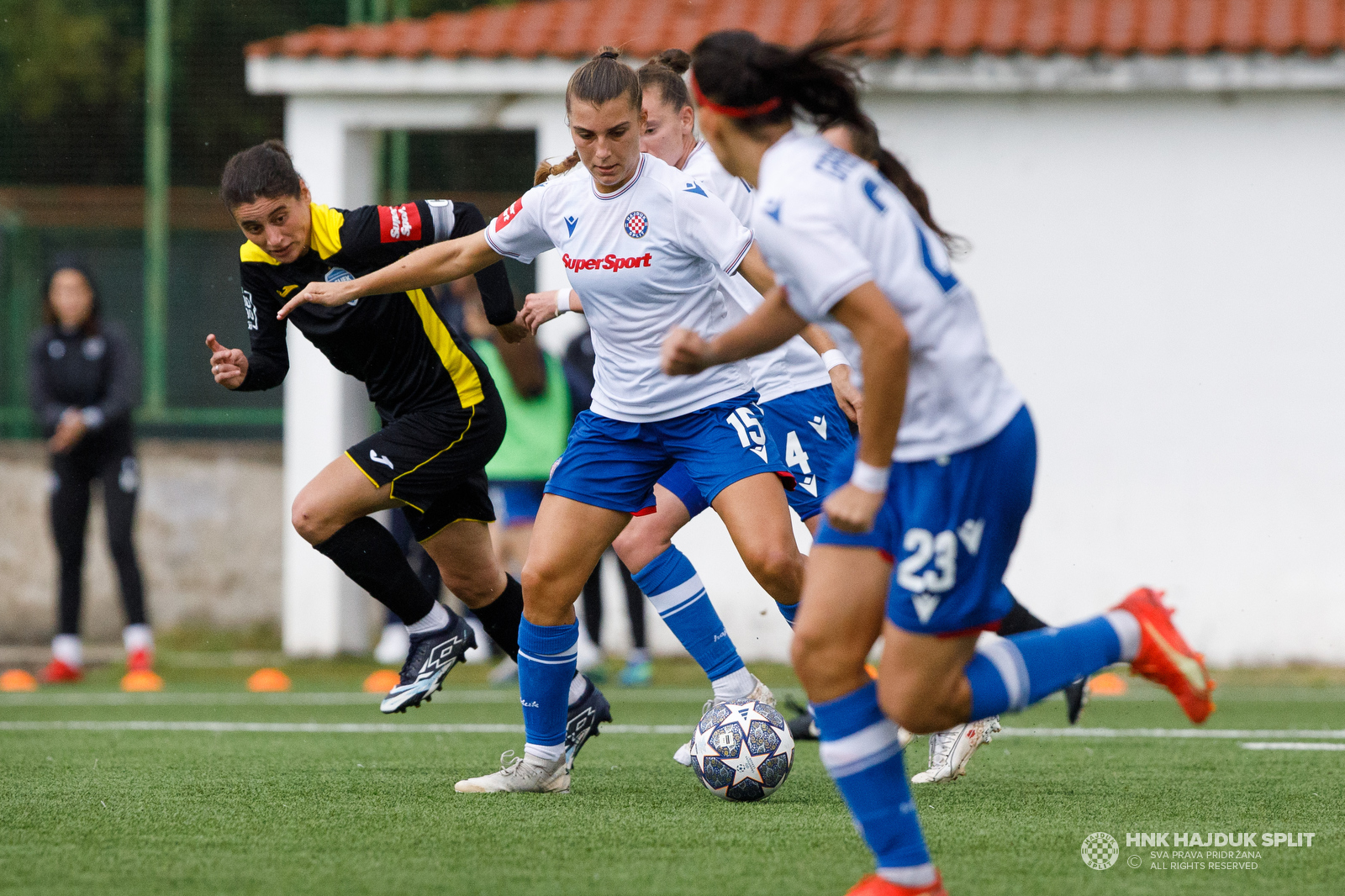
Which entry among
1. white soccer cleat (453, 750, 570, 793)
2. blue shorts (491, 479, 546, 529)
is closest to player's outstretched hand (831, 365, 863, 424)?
white soccer cleat (453, 750, 570, 793)

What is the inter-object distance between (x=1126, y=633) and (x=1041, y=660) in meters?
0.25

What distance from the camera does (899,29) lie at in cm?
1022

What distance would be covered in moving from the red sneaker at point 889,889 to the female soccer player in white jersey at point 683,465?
1825 millimetres

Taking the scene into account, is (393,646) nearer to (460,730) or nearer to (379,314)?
(460,730)

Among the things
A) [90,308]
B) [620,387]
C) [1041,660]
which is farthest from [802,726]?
[90,308]

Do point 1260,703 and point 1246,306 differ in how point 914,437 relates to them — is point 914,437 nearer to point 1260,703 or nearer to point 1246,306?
point 1260,703

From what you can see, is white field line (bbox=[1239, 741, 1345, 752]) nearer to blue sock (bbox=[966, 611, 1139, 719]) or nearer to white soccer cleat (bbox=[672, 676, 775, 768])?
white soccer cleat (bbox=[672, 676, 775, 768])

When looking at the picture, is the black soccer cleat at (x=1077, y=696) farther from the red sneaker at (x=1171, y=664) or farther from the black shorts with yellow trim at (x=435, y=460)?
the black shorts with yellow trim at (x=435, y=460)

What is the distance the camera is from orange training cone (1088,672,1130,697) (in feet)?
29.3

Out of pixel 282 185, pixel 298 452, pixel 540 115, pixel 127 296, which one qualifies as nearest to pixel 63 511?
pixel 298 452

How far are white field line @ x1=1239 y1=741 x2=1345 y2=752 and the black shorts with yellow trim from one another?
117 inches

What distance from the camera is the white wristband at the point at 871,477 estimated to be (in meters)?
3.18

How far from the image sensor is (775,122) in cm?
348

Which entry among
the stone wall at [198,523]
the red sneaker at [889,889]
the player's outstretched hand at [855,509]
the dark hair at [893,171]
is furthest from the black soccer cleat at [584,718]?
the stone wall at [198,523]
